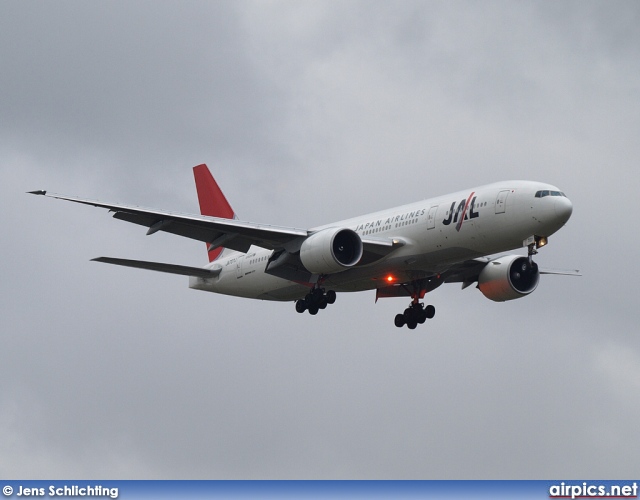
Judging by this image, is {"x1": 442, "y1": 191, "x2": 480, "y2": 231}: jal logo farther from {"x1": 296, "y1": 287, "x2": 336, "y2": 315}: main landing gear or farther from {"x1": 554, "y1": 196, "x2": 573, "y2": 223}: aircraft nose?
{"x1": 296, "y1": 287, "x2": 336, "y2": 315}: main landing gear

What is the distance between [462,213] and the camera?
46344 mm

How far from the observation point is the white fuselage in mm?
45219

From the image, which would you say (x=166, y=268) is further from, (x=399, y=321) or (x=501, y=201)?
(x=501, y=201)

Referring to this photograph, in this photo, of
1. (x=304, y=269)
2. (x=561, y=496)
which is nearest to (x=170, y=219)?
(x=304, y=269)

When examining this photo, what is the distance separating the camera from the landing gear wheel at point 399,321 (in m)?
55.4

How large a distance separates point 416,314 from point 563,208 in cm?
1187

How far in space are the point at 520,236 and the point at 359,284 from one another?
8.88m

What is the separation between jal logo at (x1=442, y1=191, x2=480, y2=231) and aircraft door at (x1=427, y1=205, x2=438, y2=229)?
1.78ft

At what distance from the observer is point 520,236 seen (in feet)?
149

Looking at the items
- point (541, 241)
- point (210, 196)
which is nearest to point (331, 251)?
point (541, 241)

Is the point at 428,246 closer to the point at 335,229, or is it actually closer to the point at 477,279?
the point at 335,229

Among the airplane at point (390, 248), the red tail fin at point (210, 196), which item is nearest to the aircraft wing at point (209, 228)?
the airplane at point (390, 248)

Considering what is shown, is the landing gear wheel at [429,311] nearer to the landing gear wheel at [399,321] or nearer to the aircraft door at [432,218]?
the landing gear wheel at [399,321]

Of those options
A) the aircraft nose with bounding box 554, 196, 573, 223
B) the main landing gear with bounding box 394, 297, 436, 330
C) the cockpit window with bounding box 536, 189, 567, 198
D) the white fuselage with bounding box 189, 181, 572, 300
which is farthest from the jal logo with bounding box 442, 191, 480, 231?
the main landing gear with bounding box 394, 297, 436, 330
